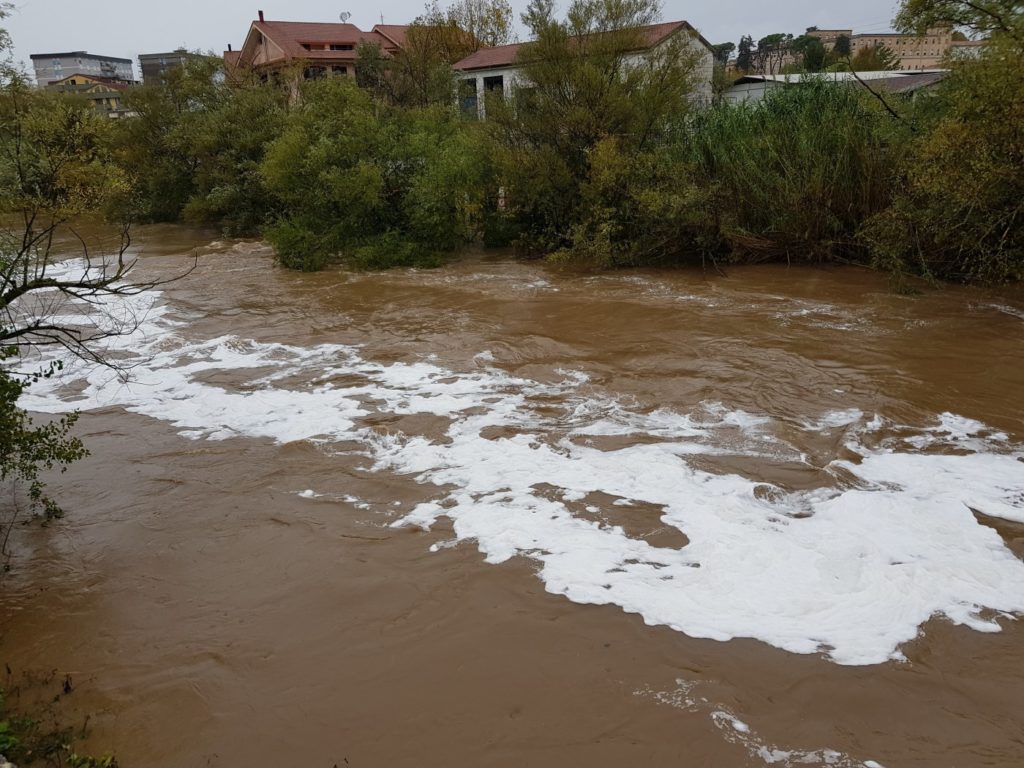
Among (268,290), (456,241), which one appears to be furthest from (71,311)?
(456,241)

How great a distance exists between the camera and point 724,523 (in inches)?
233

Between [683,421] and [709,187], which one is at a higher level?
[709,187]

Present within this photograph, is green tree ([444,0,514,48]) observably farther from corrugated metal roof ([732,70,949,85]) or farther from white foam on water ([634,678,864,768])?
white foam on water ([634,678,864,768])

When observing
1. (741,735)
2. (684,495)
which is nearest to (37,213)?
(684,495)

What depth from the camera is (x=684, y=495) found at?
21.0 feet

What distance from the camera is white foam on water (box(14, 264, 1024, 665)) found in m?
4.89

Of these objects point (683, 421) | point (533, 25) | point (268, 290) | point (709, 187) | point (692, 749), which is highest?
point (533, 25)

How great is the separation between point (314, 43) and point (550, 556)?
41.4 meters

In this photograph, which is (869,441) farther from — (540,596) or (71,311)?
(71,311)

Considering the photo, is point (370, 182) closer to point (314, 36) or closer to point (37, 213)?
point (37, 213)

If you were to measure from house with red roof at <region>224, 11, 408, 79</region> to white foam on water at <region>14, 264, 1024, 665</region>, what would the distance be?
108 ft

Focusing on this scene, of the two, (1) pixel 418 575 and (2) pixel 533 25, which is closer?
(1) pixel 418 575

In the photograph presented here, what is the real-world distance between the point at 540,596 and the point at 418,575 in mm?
947

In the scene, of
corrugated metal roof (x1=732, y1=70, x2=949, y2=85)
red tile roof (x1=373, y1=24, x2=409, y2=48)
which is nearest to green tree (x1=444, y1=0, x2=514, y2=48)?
red tile roof (x1=373, y1=24, x2=409, y2=48)
